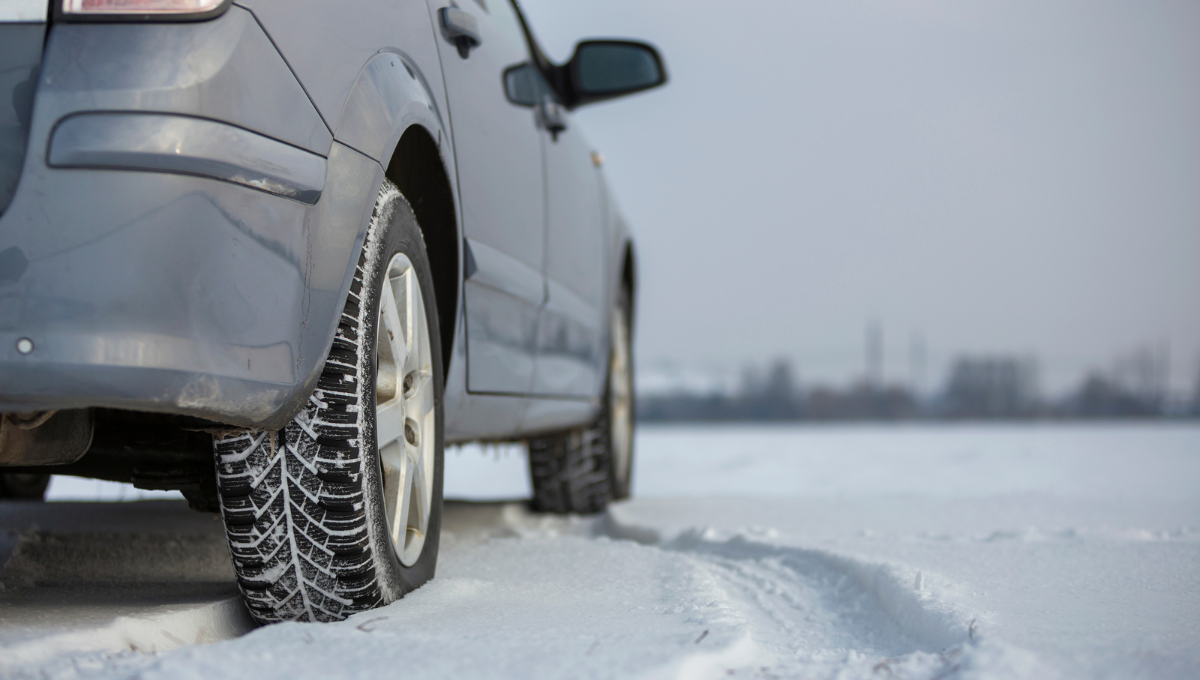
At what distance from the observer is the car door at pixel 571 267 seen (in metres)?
2.83

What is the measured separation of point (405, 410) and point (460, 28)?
0.85 metres

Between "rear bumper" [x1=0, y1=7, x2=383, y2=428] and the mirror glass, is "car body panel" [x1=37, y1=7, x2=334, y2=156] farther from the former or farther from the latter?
the mirror glass

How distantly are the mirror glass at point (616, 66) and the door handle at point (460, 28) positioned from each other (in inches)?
47.0

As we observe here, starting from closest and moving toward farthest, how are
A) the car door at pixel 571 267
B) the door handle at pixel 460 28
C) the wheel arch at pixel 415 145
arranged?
the wheel arch at pixel 415 145 → the door handle at pixel 460 28 → the car door at pixel 571 267

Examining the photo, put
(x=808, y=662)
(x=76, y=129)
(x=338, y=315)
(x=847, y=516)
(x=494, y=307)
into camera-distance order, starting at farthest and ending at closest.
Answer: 1. (x=847, y=516)
2. (x=494, y=307)
3. (x=338, y=315)
4. (x=808, y=662)
5. (x=76, y=129)

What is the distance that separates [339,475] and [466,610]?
0.36 m

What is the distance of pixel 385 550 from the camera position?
1629 mm

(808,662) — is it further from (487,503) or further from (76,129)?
(487,503)

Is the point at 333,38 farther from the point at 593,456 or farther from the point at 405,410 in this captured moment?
the point at 593,456

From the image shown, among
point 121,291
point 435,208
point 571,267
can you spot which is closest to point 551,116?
point 571,267

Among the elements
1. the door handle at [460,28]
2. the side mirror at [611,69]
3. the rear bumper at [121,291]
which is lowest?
the rear bumper at [121,291]

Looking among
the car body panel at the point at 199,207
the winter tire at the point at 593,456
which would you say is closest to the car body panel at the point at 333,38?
the car body panel at the point at 199,207

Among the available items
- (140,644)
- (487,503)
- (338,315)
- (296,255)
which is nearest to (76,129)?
(296,255)

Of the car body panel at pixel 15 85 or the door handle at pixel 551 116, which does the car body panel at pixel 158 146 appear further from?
the door handle at pixel 551 116
